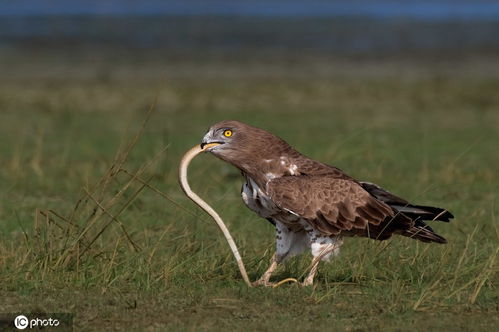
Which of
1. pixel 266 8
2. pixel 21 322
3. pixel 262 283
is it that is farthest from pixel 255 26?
pixel 21 322

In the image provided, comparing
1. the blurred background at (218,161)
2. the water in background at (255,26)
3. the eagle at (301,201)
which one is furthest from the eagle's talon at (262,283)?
the water in background at (255,26)

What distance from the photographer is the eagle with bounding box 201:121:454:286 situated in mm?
6113

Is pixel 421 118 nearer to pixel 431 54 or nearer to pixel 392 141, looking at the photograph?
pixel 392 141

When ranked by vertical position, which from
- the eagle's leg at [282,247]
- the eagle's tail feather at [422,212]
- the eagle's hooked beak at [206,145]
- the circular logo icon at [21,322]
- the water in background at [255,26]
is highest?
the eagle's hooked beak at [206,145]

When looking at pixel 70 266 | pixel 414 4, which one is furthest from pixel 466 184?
pixel 414 4

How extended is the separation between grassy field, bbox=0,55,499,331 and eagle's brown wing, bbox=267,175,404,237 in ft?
0.91

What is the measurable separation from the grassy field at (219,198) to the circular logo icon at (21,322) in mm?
235

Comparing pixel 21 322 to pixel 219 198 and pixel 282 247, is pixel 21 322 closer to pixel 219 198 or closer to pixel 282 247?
pixel 282 247

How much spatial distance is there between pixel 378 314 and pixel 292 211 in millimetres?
735

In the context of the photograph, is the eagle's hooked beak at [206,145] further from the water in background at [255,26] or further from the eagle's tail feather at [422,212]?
the water in background at [255,26]

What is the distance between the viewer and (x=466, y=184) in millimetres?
10461

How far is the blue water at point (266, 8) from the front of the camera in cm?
4438

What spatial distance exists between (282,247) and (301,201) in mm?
414

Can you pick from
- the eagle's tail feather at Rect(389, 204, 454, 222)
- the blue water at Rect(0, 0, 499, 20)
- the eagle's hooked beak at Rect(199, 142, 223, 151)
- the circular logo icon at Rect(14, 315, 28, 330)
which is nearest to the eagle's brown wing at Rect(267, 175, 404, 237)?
the eagle's tail feather at Rect(389, 204, 454, 222)
